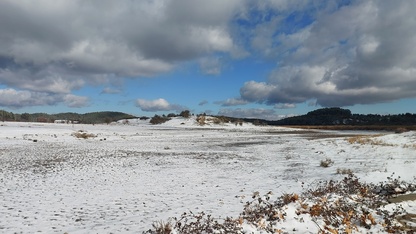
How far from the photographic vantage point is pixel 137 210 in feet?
33.6

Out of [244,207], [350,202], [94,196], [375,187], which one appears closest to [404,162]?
[375,187]

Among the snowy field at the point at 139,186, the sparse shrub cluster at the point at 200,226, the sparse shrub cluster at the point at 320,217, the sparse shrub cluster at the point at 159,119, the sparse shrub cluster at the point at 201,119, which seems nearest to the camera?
the sparse shrub cluster at the point at 200,226

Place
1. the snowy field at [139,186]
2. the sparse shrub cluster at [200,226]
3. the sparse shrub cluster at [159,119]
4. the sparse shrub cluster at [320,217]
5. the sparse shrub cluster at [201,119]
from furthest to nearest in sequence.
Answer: the sparse shrub cluster at [159,119] → the sparse shrub cluster at [201,119] → the snowy field at [139,186] → the sparse shrub cluster at [320,217] → the sparse shrub cluster at [200,226]

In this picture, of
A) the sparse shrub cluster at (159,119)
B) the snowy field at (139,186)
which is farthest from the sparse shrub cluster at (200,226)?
the sparse shrub cluster at (159,119)

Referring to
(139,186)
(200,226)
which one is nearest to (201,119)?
(139,186)

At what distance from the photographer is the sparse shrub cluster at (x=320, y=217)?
7898 millimetres

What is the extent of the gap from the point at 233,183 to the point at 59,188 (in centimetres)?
769

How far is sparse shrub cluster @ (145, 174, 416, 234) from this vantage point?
790cm

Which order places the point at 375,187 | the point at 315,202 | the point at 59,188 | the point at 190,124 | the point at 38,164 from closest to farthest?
1. the point at 315,202
2. the point at 375,187
3. the point at 59,188
4. the point at 38,164
5. the point at 190,124

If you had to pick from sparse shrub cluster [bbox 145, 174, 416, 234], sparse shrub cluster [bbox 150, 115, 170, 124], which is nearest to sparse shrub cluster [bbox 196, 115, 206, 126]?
sparse shrub cluster [bbox 150, 115, 170, 124]

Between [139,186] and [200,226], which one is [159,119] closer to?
[139,186]

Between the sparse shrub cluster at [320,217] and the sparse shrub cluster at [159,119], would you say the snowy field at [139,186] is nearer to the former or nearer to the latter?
the sparse shrub cluster at [320,217]

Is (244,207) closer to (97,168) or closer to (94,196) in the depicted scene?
(94,196)

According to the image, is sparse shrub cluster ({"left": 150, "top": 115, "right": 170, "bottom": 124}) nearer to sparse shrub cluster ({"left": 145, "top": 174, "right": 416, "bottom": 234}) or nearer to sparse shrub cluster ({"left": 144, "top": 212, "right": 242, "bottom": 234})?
sparse shrub cluster ({"left": 145, "top": 174, "right": 416, "bottom": 234})
